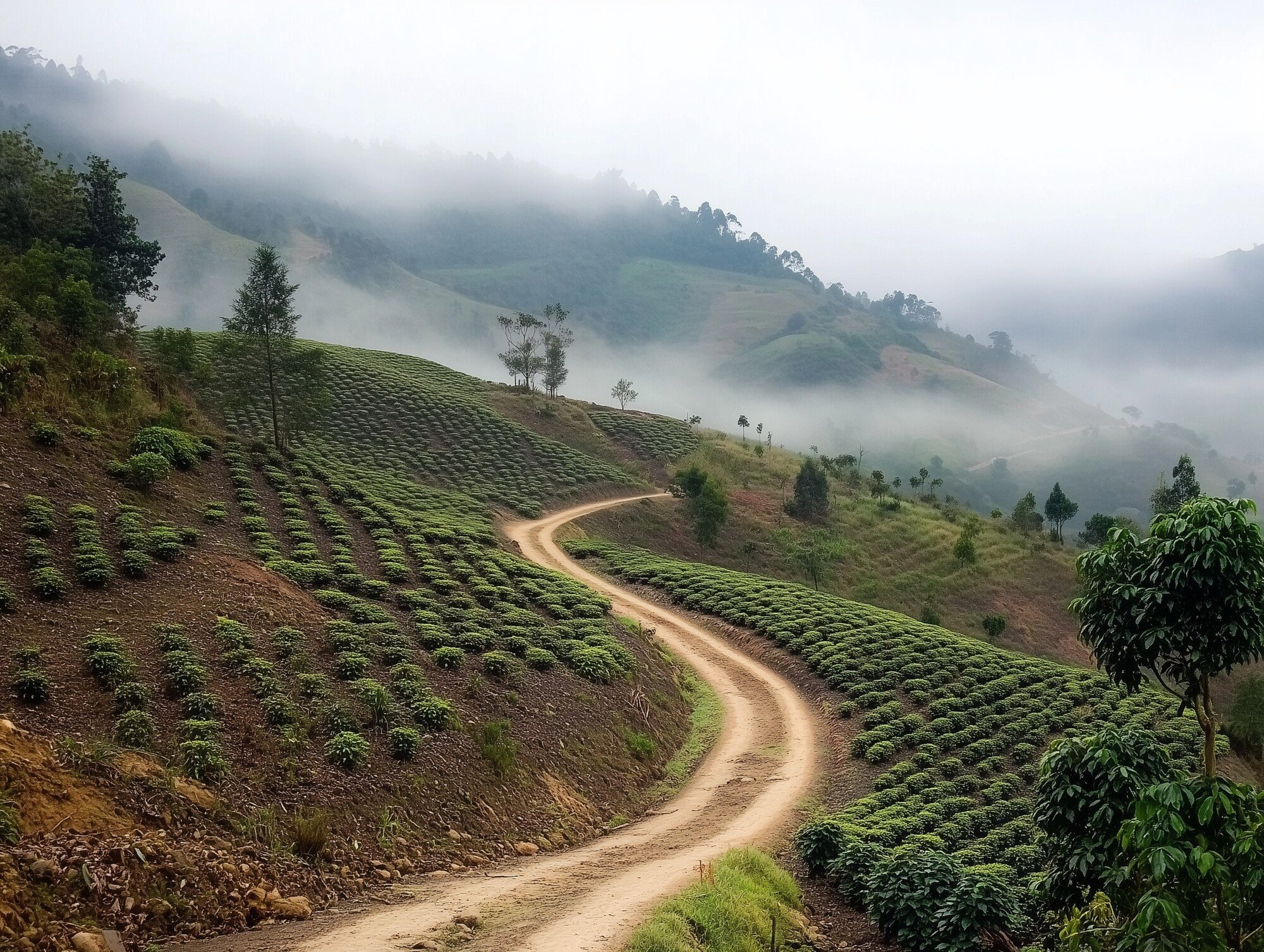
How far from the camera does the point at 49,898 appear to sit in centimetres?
807

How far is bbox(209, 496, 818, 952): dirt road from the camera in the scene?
9648 millimetres

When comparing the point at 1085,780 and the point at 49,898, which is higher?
the point at 1085,780

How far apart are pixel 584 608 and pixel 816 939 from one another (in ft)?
53.1

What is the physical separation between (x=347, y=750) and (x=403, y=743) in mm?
1169

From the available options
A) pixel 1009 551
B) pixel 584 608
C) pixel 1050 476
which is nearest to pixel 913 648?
pixel 584 608

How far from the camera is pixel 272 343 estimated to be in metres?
40.8

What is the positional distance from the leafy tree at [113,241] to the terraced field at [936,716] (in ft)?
118

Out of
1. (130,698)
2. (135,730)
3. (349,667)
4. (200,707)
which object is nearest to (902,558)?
(349,667)

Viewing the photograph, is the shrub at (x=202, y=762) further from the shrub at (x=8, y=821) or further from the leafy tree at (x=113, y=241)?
the leafy tree at (x=113, y=241)

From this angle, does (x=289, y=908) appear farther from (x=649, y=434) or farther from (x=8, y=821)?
(x=649, y=434)


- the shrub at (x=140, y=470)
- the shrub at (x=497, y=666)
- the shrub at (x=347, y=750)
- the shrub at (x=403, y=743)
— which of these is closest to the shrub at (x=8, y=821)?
the shrub at (x=347, y=750)

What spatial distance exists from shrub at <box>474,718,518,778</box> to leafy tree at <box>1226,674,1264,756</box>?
100ft

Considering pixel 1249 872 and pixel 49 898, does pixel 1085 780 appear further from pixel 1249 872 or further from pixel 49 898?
pixel 49 898

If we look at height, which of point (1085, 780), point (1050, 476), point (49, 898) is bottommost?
point (49, 898)
